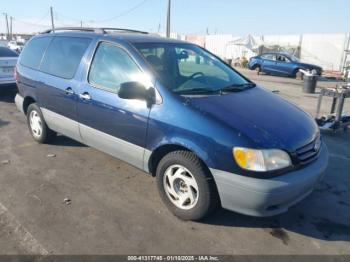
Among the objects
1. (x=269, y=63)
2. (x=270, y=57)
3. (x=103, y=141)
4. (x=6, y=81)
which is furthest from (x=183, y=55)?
(x=270, y=57)

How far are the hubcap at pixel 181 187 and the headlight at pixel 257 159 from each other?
53cm

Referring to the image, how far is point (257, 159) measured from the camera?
2.70 m

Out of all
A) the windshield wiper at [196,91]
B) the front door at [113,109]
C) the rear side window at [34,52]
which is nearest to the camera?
the windshield wiper at [196,91]

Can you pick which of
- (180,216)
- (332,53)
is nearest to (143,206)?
(180,216)

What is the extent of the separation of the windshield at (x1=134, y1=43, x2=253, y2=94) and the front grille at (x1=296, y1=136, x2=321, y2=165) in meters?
1.07

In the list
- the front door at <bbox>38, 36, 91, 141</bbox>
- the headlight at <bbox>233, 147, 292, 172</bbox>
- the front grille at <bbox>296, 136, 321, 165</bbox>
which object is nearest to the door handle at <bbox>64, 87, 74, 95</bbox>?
the front door at <bbox>38, 36, 91, 141</bbox>

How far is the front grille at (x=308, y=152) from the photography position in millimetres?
2910

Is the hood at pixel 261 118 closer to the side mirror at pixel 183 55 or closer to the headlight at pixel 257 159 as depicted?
the headlight at pixel 257 159

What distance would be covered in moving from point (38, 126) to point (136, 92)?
2708mm

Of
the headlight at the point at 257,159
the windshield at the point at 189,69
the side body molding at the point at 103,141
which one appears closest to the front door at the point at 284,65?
the windshield at the point at 189,69

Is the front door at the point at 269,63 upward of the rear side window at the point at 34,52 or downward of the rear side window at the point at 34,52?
downward

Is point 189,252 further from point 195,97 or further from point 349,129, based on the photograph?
point 349,129

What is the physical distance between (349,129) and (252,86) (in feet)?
13.1

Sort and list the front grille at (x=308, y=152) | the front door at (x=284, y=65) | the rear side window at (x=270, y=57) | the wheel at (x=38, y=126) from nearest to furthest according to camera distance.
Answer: the front grille at (x=308, y=152) → the wheel at (x=38, y=126) → the front door at (x=284, y=65) → the rear side window at (x=270, y=57)
